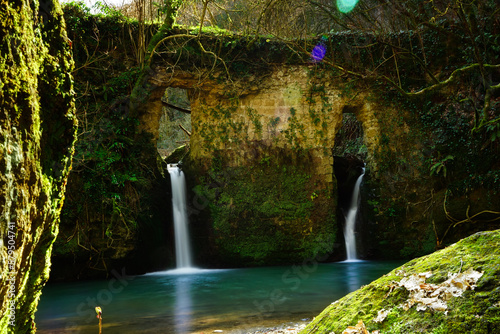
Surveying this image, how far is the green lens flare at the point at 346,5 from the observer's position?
12.3 metres

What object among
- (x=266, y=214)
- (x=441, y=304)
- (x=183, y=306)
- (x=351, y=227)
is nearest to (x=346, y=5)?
(x=351, y=227)

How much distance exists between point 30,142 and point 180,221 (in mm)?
9035

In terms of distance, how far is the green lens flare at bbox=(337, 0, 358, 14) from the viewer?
1227 centimetres

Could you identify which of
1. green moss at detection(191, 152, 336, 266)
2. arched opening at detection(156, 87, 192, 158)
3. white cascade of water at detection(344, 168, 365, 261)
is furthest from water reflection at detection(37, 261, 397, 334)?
arched opening at detection(156, 87, 192, 158)

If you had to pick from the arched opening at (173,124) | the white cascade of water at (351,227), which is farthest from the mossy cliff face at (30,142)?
the arched opening at (173,124)

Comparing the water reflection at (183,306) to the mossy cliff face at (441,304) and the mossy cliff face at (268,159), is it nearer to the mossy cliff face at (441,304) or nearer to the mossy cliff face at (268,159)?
the mossy cliff face at (268,159)

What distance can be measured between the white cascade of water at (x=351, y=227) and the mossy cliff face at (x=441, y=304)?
30.8 ft

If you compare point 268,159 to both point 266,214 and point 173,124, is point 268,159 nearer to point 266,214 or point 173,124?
point 266,214

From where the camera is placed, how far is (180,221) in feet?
34.0

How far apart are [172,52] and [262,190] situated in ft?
14.7

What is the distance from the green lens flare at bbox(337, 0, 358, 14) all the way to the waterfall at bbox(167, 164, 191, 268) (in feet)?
25.1

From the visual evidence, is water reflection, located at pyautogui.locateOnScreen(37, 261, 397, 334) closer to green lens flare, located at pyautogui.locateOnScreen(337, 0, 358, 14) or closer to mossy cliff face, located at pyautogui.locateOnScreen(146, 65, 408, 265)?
mossy cliff face, located at pyautogui.locateOnScreen(146, 65, 408, 265)

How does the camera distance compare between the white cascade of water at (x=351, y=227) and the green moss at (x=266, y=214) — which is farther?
the white cascade of water at (x=351, y=227)

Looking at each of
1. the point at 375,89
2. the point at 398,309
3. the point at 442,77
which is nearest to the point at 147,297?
the point at 398,309
